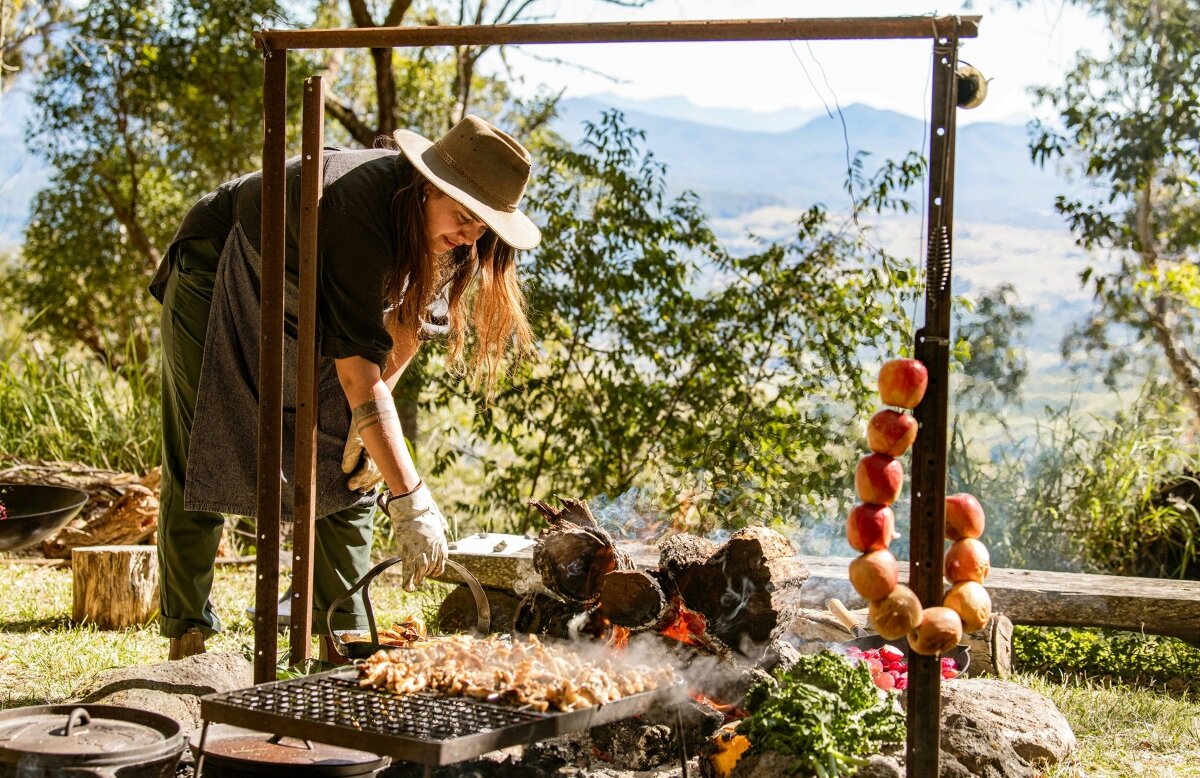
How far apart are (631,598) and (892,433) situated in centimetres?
111

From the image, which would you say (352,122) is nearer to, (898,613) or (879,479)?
(879,479)

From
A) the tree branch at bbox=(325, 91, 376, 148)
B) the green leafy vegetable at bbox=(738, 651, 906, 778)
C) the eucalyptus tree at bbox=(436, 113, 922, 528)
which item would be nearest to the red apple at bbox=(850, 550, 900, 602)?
the green leafy vegetable at bbox=(738, 651, 906, 778)

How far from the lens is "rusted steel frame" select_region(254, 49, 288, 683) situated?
3031 mm

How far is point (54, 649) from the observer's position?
4430 millimetres

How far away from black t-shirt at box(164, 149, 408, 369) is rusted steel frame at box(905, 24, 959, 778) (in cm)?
154

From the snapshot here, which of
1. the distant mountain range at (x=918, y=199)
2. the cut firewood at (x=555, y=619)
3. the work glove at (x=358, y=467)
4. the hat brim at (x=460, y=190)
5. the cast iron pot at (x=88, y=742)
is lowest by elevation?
the cast iron pot at (x=88, y=742)

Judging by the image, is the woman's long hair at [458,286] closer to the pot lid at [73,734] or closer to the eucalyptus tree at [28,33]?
the pot lid at [73,734]

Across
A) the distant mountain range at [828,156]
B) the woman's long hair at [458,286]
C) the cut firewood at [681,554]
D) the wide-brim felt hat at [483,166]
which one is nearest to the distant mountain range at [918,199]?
the distant mountain range at [828,156]

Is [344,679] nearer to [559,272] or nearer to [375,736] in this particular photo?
[375,736]

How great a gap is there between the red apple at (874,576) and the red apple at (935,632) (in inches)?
3.7

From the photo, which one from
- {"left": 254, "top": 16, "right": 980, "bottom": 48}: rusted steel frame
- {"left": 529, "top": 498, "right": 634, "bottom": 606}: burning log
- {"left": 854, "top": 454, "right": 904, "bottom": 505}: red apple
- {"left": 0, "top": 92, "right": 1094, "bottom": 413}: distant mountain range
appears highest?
{"left": 0, "top": 92, "right": 1094, "bottom": 413}: distant mountain range

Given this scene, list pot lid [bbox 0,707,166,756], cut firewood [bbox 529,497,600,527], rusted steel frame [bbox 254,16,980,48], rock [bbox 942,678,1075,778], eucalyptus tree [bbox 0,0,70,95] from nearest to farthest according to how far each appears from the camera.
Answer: pot lid [bbox 0,707,166,756] → rusted steel frame [bbox 254,16,980,48] → rock [bbox 942,678,1075,778] → cut firewood [bbox 529,497,600,527] → eucalyptus tree [bbox 0,0,70,95]

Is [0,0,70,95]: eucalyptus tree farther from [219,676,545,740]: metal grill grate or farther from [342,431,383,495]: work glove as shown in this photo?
[219,676,545,740]: metal grill grate

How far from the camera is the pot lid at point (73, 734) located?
7.38 ft
